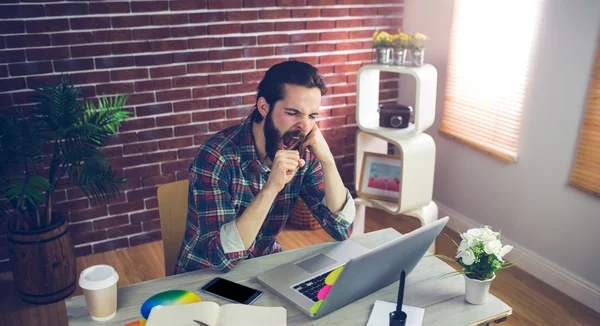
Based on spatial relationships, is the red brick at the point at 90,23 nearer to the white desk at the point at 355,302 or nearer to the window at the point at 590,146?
the white desk at the point at 355,302

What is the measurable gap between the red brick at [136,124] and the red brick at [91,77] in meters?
0.28

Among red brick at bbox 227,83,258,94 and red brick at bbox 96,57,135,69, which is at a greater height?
red brick at bbox 96,57,135,69

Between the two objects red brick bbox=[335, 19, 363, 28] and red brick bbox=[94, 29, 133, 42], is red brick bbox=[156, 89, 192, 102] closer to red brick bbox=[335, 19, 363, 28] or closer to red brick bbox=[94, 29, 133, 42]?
red brick bbox=[94, 29, 133, 42]

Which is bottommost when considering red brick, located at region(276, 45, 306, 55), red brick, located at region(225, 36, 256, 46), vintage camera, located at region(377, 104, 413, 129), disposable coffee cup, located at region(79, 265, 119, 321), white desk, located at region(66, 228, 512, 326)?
white desk, located at region(66, 228, 512, 326)

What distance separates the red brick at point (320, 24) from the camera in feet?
11.6

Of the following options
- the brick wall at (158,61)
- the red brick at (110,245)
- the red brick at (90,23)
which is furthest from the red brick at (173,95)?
the red brick at (110,245)

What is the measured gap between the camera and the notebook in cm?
140

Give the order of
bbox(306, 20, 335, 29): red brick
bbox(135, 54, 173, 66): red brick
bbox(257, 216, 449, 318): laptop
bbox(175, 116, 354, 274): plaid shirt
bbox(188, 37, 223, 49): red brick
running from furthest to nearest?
bbox(306, 20, 335, 29): red brick
bbox(188, 37, 223, 49): red brick
bbox(135, 54, 173, 66): red brick
bbox(175, 116, 354, 274): plaid shirt
bbox(257, 216, 449, 318): laptop

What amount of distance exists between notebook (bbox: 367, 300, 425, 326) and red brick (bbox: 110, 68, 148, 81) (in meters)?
2.23

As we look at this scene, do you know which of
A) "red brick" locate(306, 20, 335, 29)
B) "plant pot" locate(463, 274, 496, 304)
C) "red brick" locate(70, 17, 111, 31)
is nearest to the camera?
"plant pot" locate(463, 274, 496, 304)

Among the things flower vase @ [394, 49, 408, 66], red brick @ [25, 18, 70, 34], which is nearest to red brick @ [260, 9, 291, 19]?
flower vase @ [394, 49, 408, 66]

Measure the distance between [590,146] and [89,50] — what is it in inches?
108

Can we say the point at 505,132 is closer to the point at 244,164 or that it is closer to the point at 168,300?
the point at 244,164

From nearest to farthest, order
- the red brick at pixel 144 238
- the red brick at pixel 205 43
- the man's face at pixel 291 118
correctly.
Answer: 1. the man's face at pixel 291 118
2. the red brick at pixel 205 43
3. the red brick at pixel 144 238
